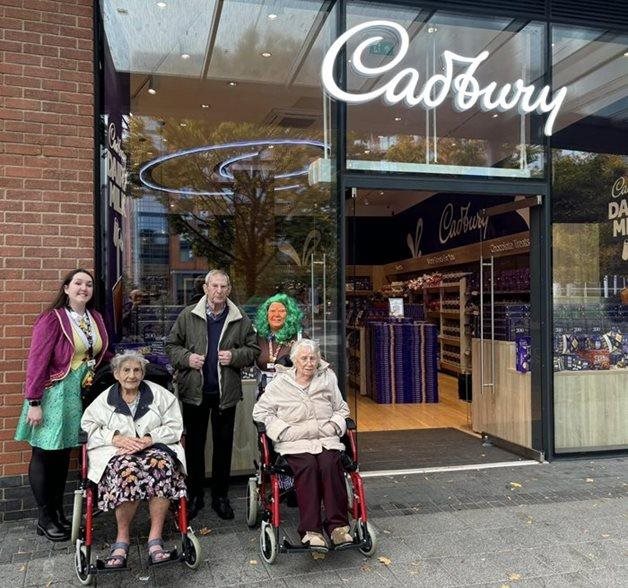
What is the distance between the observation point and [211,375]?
12.2 feet

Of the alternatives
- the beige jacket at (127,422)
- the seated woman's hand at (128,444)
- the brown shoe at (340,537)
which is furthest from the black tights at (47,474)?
the brown shoe at (340,537)

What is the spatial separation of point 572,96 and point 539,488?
3432 mm

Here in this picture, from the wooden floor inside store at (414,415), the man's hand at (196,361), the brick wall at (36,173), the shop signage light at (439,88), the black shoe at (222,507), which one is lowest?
the wooden floor inside store at (414,415)

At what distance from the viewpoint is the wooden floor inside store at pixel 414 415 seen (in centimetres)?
643

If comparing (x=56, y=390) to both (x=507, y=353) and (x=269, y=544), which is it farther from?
(x=507, y=353)

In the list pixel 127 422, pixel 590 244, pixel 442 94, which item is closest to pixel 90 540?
pixel 127 422

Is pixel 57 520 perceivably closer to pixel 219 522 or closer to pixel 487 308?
pixel 219 522

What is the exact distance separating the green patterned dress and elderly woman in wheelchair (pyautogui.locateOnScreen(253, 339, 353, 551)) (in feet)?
3.63

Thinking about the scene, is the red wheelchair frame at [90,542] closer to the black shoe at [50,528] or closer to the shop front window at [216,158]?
the black shoe at [50,528]

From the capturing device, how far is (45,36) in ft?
12.4

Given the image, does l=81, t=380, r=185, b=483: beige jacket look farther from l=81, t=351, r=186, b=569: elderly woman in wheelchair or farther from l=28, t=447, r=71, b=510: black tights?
l=28, t=447, r=71, b=510: black tights

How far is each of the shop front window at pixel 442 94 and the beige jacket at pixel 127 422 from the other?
244 centimetres

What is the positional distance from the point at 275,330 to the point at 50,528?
1839mm

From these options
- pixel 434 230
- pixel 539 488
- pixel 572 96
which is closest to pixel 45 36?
pixel 572 96
